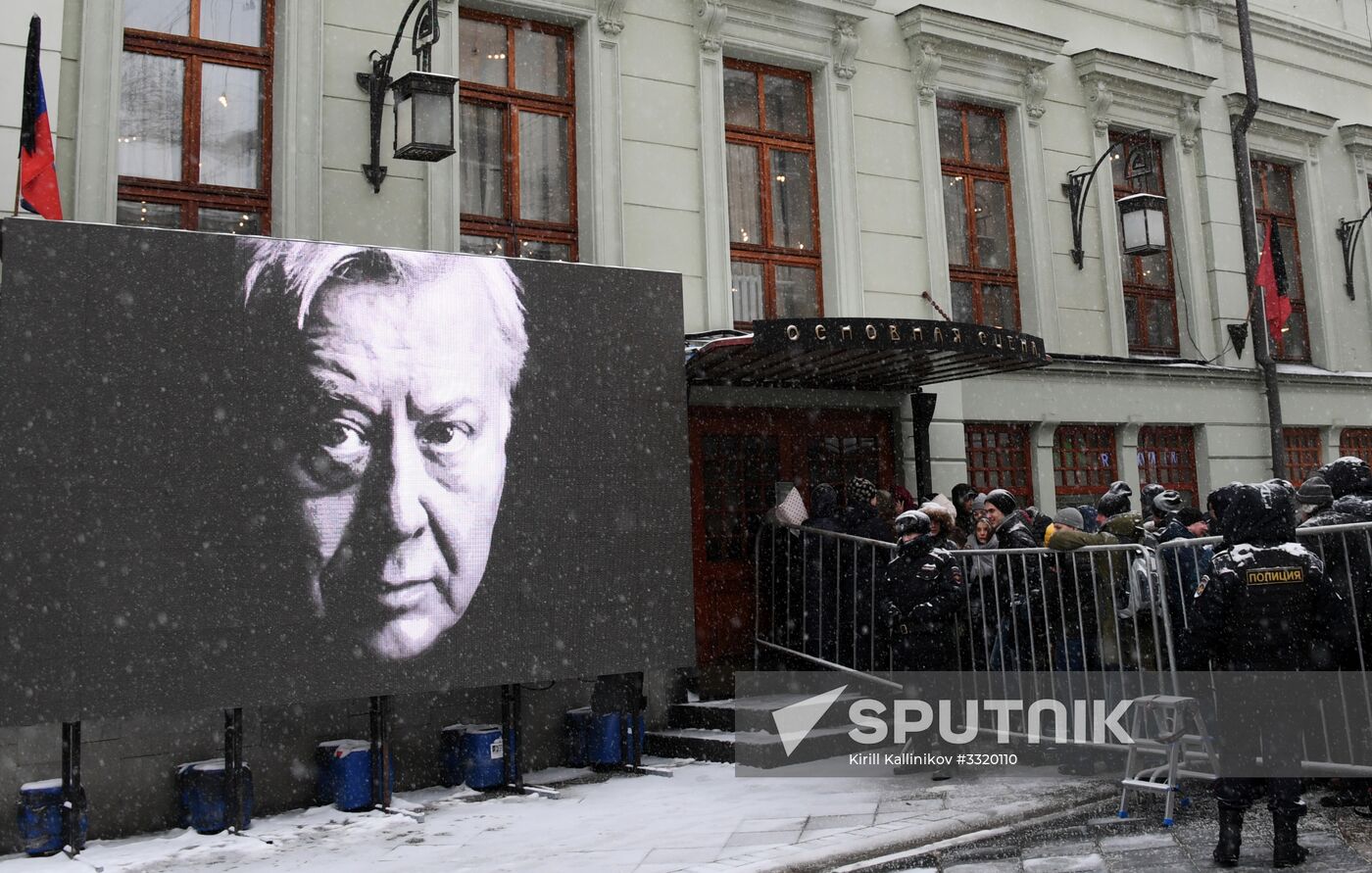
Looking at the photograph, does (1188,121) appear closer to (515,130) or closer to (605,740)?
(515,130)

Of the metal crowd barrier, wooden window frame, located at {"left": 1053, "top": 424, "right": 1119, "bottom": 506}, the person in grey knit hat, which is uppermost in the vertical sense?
wooden window frame, located at {"left": 1053, "top": 424, "right": 1119, "bottom": 506}

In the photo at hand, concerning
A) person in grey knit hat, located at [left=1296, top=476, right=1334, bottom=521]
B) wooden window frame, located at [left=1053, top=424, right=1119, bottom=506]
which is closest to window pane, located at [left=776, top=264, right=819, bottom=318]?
wooden window frame, located at [left=1053, top=424, right=1119, bottom=506]

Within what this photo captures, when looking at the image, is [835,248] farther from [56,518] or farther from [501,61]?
[56,518]

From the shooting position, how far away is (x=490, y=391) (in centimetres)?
927

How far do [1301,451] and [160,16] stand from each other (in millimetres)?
14510

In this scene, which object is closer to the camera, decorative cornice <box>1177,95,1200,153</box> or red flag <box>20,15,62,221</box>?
red flag <box>20,15,62,221</box>

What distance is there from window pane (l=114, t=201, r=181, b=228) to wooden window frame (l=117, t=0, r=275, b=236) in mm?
35

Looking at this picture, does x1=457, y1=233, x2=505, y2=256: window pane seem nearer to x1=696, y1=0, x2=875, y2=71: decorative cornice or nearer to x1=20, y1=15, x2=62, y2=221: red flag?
x1=696, y1=0, x2=875, y2=71: decorative cornice

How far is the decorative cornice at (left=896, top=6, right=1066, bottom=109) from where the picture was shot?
13.4m

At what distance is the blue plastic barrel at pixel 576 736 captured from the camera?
33.1 ft

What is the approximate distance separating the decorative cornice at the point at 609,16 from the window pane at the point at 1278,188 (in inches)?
397

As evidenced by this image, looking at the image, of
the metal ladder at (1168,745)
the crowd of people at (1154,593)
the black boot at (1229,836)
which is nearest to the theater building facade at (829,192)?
the crowd of people at (1154,593)

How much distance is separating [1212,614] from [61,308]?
698 centimetres

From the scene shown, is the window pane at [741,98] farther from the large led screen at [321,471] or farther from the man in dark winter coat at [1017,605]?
the man in dark winter coat at [1017,605]
